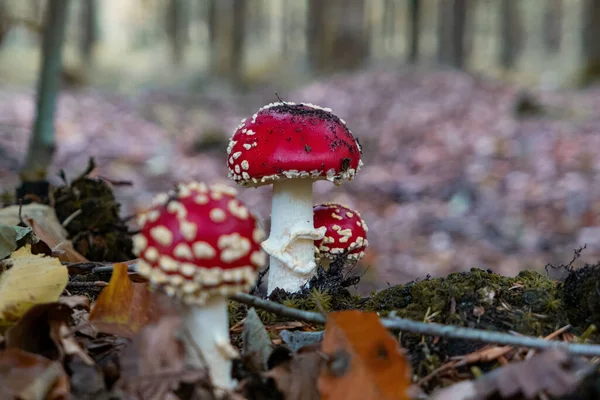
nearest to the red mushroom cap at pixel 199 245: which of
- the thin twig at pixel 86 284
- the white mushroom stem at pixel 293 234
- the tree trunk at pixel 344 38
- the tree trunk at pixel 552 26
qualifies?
the thin twig at pixel 86 284

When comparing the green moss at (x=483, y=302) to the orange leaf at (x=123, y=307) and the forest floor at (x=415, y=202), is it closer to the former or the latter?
the forest floor at (x=415, y=202)

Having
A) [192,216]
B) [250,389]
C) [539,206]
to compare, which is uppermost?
[192,216]

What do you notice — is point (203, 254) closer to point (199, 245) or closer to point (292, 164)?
point (199, 245)

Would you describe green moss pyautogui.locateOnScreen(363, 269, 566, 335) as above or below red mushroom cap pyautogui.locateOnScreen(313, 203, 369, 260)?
below

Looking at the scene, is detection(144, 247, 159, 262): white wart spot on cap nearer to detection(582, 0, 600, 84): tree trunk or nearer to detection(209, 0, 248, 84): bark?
detection(582, 0, 600, 84): tree trunk

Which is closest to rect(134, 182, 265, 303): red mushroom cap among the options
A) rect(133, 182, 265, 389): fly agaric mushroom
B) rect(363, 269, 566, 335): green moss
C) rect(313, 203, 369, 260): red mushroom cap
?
rect(133, 182, 265, 389): fly agaric mushroom


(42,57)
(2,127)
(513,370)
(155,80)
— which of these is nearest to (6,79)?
(155,80)

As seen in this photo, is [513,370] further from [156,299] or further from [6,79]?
[6,79]
